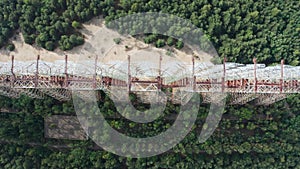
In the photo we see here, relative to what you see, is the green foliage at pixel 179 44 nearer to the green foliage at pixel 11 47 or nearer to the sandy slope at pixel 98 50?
the sandy slope at pixel 98 50

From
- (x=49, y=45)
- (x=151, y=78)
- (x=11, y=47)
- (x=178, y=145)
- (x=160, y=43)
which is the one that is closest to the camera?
(x=151, y=78)

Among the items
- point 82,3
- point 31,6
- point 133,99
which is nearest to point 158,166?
point 133,99

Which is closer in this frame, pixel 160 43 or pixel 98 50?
pixel 160 43

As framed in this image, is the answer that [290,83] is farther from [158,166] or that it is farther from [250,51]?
[158,166]

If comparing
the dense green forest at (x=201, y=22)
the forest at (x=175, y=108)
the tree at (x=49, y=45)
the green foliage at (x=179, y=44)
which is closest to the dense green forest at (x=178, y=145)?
the forest at (x=175, y=108)

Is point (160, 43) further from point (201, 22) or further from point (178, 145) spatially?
point (178, 145)

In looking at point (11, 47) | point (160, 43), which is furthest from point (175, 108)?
point (11, 47)
